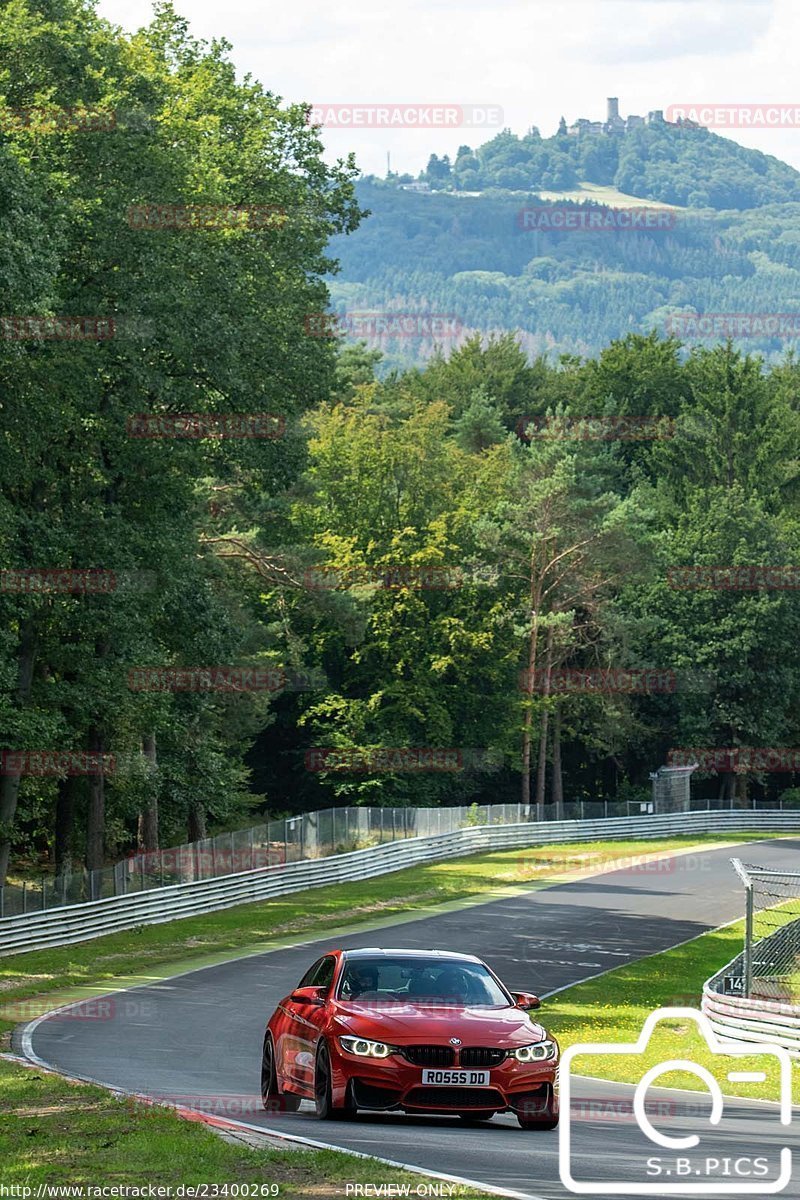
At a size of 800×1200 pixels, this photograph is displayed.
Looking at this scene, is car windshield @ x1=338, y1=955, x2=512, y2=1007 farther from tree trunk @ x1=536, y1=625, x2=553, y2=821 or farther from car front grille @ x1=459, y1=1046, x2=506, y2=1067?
tree trunk @ x1=536, y1=625, x2=553, y2=821

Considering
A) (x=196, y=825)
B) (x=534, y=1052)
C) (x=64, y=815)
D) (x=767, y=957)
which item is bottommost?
(x=196, y=825)

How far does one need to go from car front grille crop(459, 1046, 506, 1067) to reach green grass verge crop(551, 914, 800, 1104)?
581cm

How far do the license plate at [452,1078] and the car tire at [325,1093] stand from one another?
25.0 inches

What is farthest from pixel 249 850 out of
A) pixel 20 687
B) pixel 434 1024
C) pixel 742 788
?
pixel 742 788

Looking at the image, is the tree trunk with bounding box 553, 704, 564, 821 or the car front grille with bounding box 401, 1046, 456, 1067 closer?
the car front grille with bounding box 401, 1046, 456, 1067

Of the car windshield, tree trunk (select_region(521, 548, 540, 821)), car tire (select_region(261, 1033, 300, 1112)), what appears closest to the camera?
the car windshield

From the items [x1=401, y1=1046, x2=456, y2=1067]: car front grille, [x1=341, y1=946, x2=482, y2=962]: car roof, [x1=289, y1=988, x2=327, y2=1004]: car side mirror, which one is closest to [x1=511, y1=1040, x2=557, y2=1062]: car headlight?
[x1=401, y1=1046, x2=456, y2=1067]: car front grille

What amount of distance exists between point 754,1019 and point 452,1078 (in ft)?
29.2

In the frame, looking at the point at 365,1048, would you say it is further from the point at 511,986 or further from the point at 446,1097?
the point at 511,986

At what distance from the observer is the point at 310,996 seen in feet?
47.3

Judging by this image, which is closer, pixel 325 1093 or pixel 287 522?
pixel 325 1093

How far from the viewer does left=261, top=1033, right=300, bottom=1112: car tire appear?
47.1ft

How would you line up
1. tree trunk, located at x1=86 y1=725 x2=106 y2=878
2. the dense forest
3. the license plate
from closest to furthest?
the license plate → the dense forest → tree trunk, located at x1=86 y1=725 x2=106 y2=878

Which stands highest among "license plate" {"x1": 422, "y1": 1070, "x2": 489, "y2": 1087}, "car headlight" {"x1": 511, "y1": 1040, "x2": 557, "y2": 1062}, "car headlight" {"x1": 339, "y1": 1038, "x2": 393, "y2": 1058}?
"car headlight" {"x1": 339, "y1": 1038, "x2": 393, "y2": 1058}
